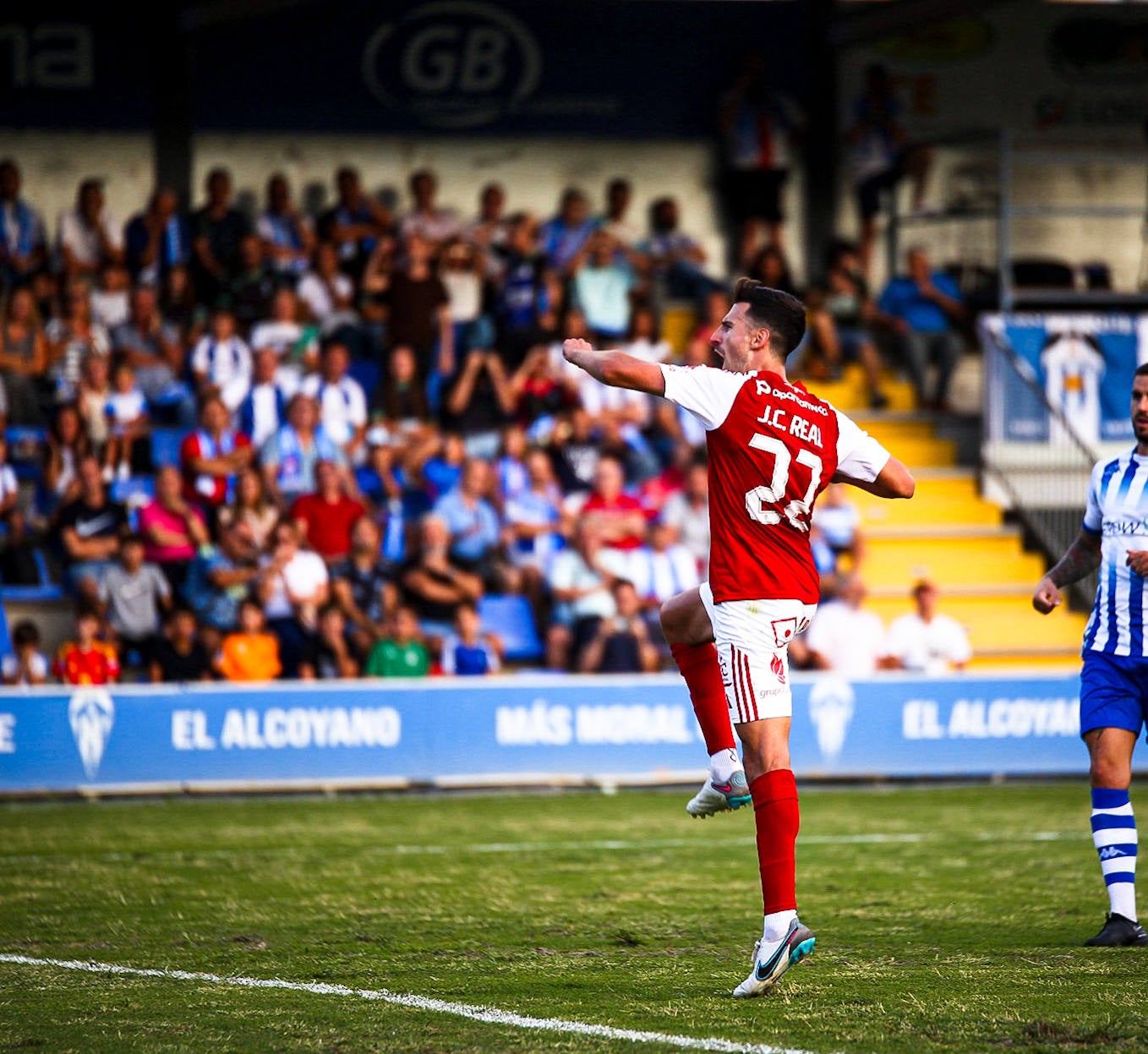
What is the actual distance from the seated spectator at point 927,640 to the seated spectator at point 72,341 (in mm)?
7009

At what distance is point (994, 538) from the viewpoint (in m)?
17.1

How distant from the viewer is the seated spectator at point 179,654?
1334cm

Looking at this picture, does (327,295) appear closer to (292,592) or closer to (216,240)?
(216,240)

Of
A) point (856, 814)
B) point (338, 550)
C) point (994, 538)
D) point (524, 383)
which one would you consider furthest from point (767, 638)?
point (994, 538)

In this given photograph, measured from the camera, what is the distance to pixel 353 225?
1748 centimetres

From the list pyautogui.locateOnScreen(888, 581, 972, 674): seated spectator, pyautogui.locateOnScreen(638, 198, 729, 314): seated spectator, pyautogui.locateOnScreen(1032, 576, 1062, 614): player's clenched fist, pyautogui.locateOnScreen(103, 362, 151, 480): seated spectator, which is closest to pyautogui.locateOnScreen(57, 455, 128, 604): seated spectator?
pyautogui.locateOnScreen(103, 362, 151, 480): seated spectator

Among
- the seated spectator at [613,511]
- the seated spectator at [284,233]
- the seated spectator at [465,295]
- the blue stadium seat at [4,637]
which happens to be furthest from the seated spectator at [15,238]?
the seated spectator at [613,511]

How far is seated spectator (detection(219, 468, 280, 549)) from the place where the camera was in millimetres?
14383

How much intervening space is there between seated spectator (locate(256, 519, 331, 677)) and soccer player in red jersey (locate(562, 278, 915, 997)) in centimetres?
783

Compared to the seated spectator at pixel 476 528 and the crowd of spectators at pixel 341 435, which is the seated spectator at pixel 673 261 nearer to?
the crowd of spectators at pixel 341 435

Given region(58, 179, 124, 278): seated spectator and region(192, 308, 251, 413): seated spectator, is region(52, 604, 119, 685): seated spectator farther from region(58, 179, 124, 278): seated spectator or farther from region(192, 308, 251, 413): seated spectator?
region(58, 179, 124, 278): seated spectator

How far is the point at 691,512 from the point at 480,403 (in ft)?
7.52

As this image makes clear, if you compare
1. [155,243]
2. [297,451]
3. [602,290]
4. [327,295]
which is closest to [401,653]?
[297,451]

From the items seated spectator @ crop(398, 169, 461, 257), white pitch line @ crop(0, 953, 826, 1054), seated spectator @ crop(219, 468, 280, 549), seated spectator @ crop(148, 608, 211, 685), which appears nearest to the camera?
white pitch line @ crop(0, 953, 826, 1054)
